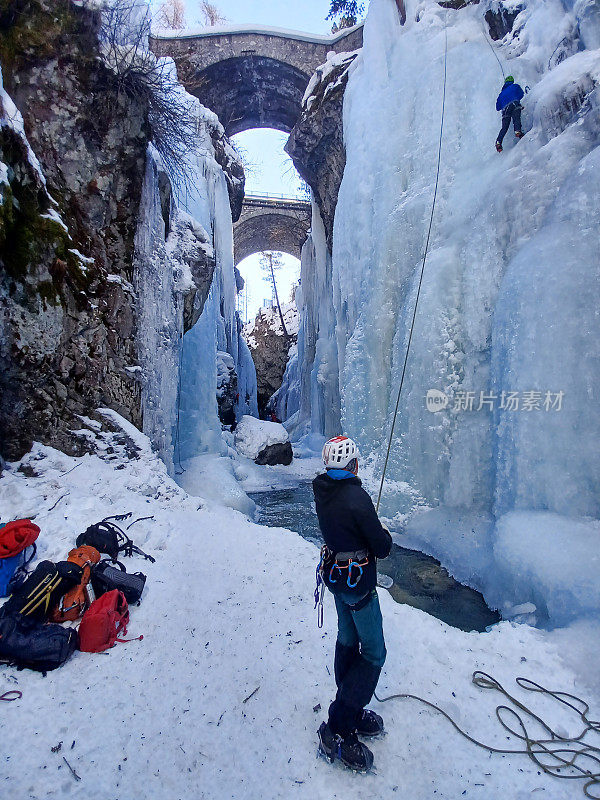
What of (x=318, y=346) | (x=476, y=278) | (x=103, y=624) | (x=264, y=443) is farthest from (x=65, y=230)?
(x=318, y=346)

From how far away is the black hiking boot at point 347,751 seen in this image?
1.62 m

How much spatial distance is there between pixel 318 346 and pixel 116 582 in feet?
34.2

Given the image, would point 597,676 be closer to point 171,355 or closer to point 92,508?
point 92,508

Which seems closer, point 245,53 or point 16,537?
point 16,537

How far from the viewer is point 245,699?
2.03m

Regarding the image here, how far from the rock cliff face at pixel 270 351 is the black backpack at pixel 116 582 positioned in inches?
835

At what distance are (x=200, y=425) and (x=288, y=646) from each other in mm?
6434

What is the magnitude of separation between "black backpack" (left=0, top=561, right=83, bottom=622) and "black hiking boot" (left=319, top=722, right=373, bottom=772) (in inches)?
65.3

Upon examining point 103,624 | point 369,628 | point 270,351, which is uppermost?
point 270,351

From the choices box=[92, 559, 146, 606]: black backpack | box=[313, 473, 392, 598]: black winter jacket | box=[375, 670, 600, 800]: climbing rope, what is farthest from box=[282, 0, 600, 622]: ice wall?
box=[92, 559, 146, 606]: black backpack

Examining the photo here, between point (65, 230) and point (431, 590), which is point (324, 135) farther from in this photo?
point (431, 590)

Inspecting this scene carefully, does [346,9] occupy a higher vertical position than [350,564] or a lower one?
higher

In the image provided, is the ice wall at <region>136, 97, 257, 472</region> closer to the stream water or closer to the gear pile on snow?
the stream water

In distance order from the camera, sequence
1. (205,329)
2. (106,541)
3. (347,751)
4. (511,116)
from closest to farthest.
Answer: (347,751)
(106,541)
(511,116)
(205,329)
